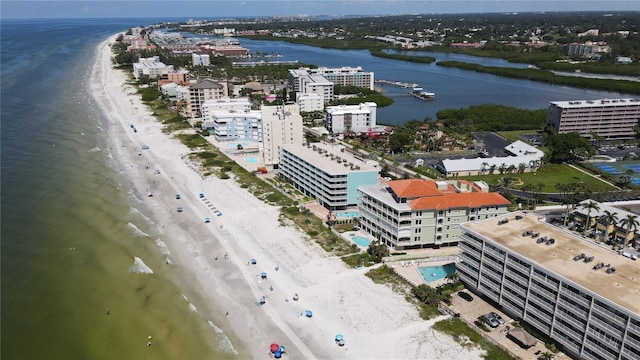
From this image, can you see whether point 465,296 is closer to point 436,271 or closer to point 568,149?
point 436,271

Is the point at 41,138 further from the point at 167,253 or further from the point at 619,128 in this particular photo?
the point at 619,128

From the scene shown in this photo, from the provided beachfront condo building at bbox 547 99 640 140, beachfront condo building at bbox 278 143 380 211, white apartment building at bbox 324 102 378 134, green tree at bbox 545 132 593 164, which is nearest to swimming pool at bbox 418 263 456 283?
beachfront condo building at bbox 278 143 380 211

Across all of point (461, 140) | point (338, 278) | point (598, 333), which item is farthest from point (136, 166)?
point (598, 333)

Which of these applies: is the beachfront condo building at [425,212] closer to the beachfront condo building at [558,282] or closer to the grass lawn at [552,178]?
the beachfront condo building at [558,282]

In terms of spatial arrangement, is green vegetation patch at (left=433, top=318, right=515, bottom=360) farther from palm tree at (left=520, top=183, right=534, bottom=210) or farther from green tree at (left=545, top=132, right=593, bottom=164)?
green tree at (left=545, top=132, right=593, bottom=164)

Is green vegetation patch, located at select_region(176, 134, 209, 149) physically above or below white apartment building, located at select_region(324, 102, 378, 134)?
below

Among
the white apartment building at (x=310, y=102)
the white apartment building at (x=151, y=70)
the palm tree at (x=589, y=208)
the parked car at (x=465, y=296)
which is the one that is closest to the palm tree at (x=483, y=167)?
the palm tree at (x=589, y=208)
